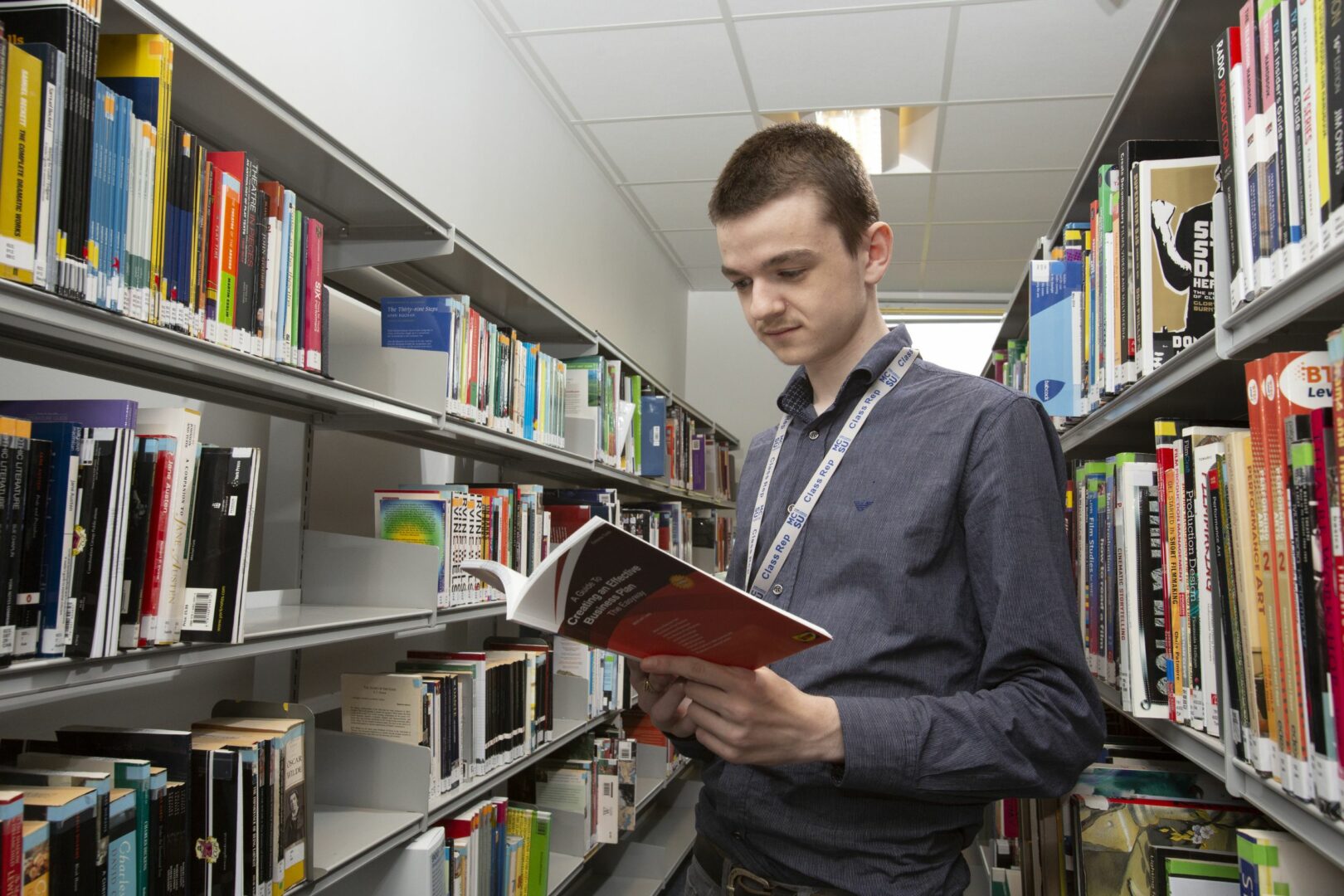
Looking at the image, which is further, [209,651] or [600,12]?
[600,12]

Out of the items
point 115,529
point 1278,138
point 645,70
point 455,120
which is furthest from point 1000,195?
point 115,529

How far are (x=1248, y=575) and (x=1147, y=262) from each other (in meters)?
0.62

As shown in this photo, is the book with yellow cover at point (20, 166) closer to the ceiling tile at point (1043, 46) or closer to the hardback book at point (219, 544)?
the hardback book at point (219, 544)

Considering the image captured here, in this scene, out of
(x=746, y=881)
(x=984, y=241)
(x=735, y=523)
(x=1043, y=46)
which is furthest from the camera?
(x=984, y=241)

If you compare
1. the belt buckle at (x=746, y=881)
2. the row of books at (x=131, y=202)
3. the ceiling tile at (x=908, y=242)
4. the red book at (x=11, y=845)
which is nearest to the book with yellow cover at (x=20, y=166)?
the row of books at (x=131, y=202)

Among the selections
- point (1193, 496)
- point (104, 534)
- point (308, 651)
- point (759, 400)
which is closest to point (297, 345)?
point (104, 534)

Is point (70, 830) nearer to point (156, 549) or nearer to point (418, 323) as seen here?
point (156, 549)

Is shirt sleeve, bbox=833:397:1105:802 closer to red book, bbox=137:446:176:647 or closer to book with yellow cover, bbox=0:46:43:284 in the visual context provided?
red book, bbox=137:446:176:647

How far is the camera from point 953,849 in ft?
3.53

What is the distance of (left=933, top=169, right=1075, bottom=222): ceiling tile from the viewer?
14.9 ft

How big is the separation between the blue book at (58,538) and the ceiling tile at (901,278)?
5.36 m

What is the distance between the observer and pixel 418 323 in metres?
2.09

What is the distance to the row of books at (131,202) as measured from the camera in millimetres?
975

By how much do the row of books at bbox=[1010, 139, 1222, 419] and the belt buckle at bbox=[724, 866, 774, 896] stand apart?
3.02 feet
